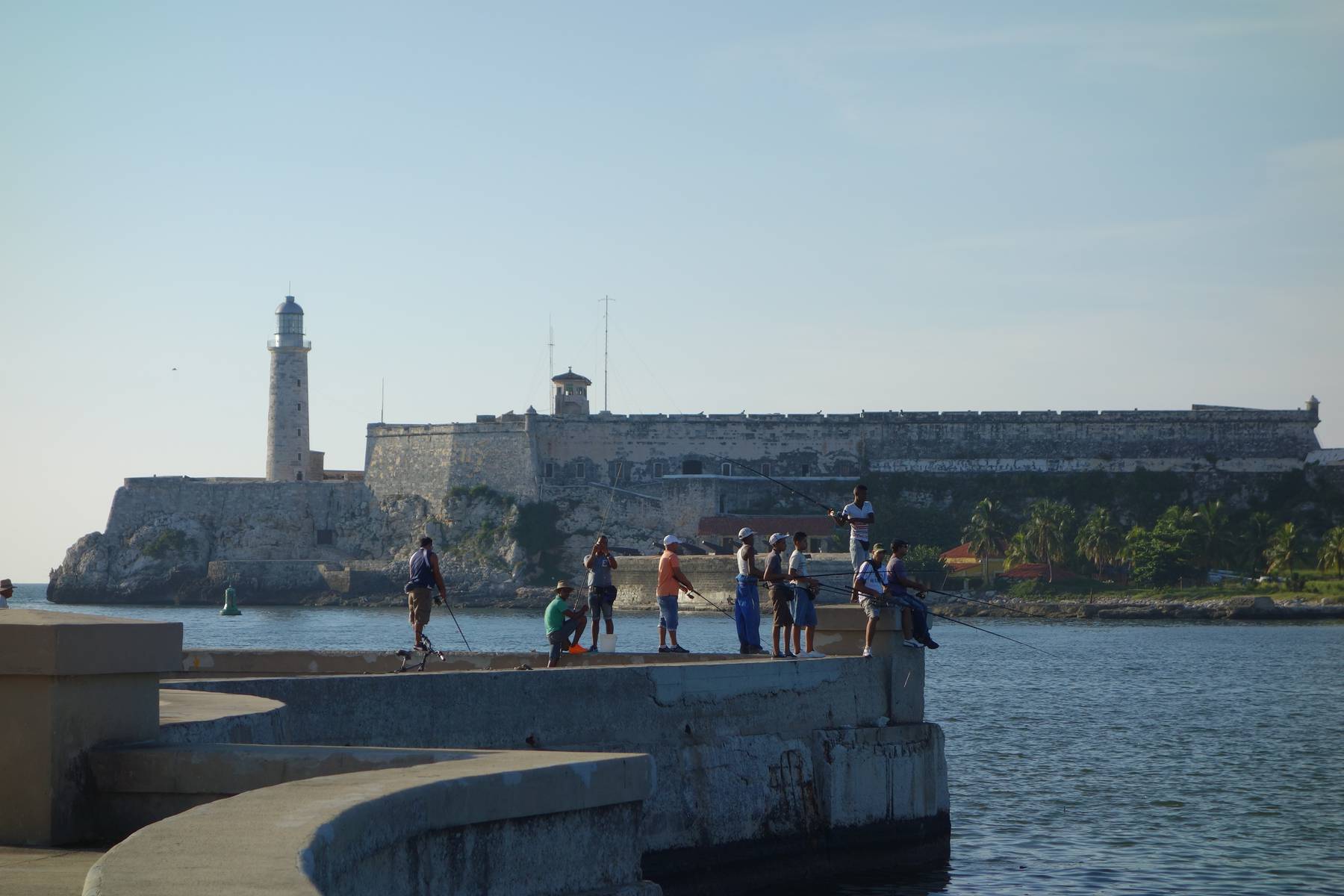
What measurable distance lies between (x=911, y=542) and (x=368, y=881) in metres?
65.1

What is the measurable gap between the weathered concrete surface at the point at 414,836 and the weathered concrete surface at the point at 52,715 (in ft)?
3.31

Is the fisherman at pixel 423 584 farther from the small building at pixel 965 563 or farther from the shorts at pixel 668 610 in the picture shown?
the small building at pixel 965 563

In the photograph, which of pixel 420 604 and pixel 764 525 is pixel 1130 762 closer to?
pixel 420 604

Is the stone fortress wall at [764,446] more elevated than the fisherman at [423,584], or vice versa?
the stone fortress wall at [764,446]

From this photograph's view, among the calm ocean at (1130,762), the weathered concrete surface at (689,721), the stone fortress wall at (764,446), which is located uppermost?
the stone fortress wall at (764,446)

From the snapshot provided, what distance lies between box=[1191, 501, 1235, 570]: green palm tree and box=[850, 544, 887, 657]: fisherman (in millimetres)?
55481

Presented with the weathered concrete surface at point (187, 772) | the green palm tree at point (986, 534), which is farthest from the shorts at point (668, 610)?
the green palm tree at point (986, 534)

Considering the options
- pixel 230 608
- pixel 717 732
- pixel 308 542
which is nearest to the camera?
pixel 717 732

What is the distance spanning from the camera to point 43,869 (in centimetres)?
513

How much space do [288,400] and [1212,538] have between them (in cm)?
4140

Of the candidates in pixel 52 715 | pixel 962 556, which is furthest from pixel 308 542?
pixel 52 715

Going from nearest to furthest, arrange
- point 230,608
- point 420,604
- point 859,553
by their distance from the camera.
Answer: point 420,604 → point 859,553 → point 230,608

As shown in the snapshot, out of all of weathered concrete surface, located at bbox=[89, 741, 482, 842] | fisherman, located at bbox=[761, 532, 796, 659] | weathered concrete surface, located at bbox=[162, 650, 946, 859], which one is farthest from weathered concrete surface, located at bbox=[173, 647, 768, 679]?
weathered concrete surface, located at bbox=[89, 741, 482, 842]

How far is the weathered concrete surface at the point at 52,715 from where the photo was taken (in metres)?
5.57
